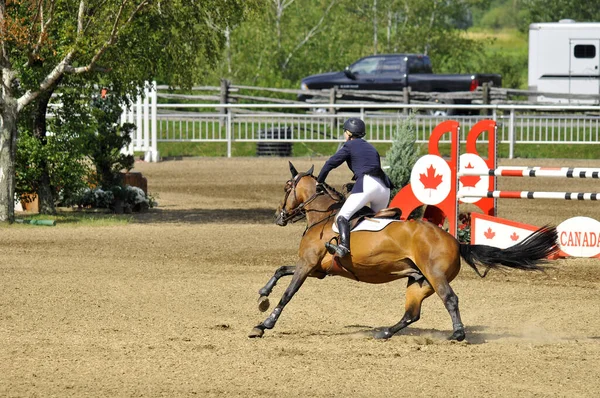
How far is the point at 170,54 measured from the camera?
66.7ft

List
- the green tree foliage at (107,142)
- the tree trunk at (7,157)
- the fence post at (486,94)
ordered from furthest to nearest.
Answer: the fence post at (486,94), the green tree foliage at (107,142), the tree trunk at (7,157)

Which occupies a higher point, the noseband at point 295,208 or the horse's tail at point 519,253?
the noseband at point 295,208

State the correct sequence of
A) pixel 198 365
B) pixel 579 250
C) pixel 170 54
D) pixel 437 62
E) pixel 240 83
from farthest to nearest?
pixel 437 62, pixel 240 83, pixel 170 54, pixel 579 250, pixel 198 365

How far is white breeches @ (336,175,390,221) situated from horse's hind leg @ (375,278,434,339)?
810mm

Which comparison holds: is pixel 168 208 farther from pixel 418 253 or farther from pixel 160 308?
pixel 418 253

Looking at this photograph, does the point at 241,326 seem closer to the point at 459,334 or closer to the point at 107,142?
the point at 459,334


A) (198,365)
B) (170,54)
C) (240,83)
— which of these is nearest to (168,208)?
(170,54)

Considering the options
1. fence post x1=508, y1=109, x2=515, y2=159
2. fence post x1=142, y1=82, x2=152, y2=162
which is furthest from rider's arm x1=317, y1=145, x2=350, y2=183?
fence post x1=508, y1=109, x2=515, y2=159

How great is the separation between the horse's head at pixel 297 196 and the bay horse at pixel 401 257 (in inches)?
0.6

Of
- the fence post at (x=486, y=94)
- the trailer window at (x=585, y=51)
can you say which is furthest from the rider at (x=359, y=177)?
the trailer window at (x=585, y=51)

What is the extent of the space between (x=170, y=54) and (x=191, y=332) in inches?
413

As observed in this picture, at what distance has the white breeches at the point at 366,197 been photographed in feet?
34.6

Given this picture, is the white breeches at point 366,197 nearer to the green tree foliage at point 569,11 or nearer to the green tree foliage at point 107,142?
the green tree foliage at point 107,142

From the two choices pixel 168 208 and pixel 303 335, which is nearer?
pixel 303 335
